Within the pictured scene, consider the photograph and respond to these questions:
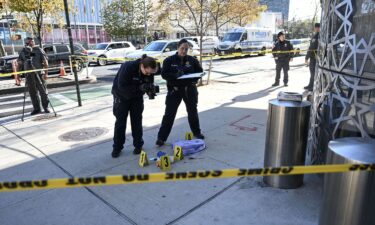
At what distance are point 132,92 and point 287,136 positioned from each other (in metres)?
2.20

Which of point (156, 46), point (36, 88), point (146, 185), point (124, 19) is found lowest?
point (146, 185)

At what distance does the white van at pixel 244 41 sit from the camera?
26781 millimetres

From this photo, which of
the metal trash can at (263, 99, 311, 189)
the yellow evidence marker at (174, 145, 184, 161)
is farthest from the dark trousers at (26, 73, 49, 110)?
the metal trash can at (263, 99, 311, 189)

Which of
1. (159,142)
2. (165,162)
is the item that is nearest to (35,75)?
(159,142)

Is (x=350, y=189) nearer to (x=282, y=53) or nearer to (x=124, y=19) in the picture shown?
(x=282, y=53)

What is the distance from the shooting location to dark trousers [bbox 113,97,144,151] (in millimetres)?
4859

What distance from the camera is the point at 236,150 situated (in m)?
5.13

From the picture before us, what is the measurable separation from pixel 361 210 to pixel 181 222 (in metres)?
1.63

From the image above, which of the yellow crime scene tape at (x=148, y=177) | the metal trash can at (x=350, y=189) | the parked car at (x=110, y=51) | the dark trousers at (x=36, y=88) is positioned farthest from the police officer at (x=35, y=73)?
the parked car at (x=110, y=51)

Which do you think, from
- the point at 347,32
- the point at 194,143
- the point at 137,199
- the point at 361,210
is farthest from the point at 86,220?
the point at 347,32

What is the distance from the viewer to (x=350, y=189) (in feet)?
7.61

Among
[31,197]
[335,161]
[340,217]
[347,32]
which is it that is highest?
[347,32]

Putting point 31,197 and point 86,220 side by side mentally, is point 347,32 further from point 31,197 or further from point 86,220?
point 31,197

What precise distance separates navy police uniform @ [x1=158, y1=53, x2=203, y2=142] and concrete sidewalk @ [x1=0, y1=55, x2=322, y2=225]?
0.50 metres
